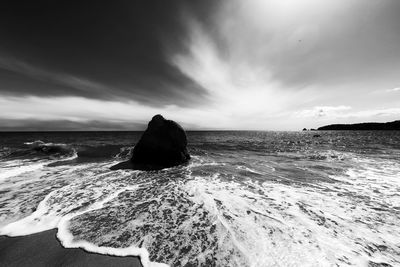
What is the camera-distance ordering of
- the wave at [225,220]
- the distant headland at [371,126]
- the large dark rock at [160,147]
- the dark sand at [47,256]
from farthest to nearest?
the distant headland at [371,126]
the large dark rock at [160,147]
the wave at [225,220]
the dark sand at [47,256]

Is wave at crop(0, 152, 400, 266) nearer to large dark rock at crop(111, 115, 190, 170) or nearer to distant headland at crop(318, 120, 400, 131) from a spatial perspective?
large dark rock at crop(111, 115, 190, 170)

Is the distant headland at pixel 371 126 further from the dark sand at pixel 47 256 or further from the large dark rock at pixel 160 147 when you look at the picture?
the dark sand at pixel 47 256

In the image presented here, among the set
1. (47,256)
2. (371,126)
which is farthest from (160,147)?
(371,126)

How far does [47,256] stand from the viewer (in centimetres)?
388

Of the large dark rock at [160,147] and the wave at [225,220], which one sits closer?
the wave at [225,220]

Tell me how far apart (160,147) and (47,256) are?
36.2 feet

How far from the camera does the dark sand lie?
370 cm

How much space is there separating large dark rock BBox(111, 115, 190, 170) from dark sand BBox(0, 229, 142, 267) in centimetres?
926

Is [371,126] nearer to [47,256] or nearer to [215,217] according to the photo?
[215,217]

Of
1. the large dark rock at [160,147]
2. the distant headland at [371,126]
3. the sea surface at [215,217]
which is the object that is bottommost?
the sea surface at [215,217]

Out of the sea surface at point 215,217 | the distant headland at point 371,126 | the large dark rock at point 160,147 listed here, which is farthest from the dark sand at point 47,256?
the distant headland at point 371,126

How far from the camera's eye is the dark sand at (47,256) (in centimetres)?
370

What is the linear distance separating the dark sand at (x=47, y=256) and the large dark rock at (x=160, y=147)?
30.4 ft

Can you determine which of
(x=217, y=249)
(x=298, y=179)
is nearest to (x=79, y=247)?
(x=217, y=249)
